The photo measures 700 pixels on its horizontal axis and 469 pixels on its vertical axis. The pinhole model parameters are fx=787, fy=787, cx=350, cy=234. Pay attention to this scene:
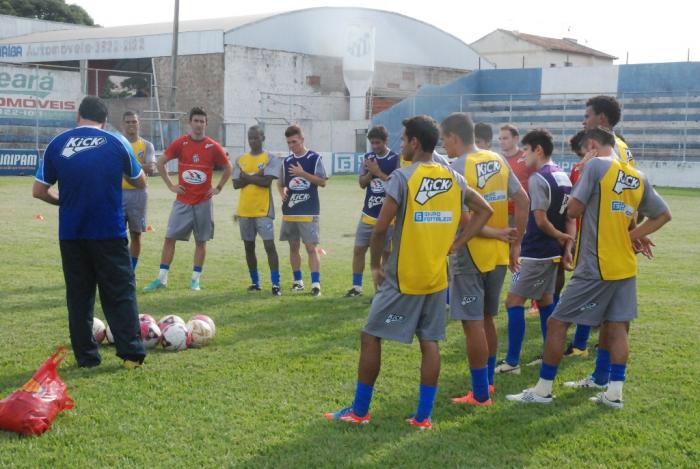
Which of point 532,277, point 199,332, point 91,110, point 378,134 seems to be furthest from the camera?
point 378,134

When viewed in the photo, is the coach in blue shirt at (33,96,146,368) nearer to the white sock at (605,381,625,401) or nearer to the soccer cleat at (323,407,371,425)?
the soccer cleat at (323,407,371,425)

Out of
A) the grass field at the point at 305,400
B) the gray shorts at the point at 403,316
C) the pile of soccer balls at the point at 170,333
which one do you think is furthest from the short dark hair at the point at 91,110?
the gray shorts at the point at 403,316

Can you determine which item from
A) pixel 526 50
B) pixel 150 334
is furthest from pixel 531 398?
pixel 526 50

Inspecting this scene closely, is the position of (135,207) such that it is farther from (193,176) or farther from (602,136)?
(602,136)

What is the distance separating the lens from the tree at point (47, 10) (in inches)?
2512

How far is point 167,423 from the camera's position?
5.19m

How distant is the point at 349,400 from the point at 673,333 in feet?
12.8

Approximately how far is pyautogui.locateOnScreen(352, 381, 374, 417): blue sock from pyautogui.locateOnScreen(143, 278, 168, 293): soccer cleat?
521cm

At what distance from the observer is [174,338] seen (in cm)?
704

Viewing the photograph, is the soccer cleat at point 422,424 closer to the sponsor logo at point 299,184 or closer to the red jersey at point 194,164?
the sponsor logo at point 299,184

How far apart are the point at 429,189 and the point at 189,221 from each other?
569 cm

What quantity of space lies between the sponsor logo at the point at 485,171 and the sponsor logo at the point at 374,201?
3.67 metres

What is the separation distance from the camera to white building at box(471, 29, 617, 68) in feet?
209

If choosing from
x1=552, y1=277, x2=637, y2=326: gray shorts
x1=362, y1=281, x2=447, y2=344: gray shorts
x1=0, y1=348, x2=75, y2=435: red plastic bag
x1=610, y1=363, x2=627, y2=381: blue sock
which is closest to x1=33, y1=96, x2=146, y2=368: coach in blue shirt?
x1=0, y1=348, x2=75, y2=435: red plastic bag
